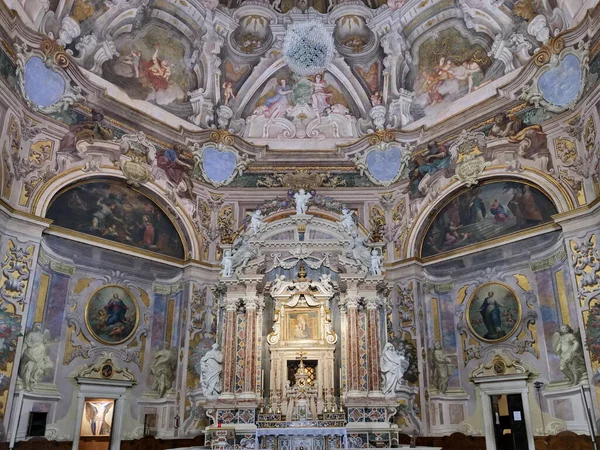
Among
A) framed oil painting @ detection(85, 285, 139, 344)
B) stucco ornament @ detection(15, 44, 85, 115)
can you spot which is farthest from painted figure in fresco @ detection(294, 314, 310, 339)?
stucco ornament @ detection(15, 44, 85, 115)

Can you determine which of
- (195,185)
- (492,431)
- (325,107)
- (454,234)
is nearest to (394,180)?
(454,234)

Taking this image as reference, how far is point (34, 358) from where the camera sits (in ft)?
44.8

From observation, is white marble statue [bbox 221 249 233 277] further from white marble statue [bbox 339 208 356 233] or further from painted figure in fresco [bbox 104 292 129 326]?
white marble statue [bbox 339 208 356 233]

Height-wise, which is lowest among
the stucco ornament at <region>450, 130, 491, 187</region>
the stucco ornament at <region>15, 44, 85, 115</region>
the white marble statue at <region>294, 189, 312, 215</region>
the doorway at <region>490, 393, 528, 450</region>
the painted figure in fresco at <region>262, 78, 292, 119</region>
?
the doorway at <region>490, 393, 528, 450</region>

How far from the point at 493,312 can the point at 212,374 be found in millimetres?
8651

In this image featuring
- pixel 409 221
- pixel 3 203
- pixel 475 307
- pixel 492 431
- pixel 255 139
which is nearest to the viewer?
pixel 3 203

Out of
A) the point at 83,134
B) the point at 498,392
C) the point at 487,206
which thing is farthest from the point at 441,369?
the point at 83,134

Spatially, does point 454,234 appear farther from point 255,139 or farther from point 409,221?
point 255,139

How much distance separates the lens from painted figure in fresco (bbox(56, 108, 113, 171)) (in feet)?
50.9

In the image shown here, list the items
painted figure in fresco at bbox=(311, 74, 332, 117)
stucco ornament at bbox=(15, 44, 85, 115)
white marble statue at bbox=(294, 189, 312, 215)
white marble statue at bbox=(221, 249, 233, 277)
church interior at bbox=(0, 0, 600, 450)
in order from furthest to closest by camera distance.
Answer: painted figure in fresco at bbox=(311, 74, 332, 117)
white marble statue at bbox=(294, 189, 312, 215)
white marble statue at bbox=(221, 249, 233, 277)
stucco ornament at bbox=(15, 44, 85, 115)
church interior at bbox=(0, 0, 600, 450)

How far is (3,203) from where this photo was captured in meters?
13.1

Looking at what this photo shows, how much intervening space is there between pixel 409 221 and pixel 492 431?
278 inches

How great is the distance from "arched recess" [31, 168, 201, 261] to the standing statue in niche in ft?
28.0

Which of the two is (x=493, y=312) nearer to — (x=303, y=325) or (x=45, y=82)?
(x=303, y=325)
